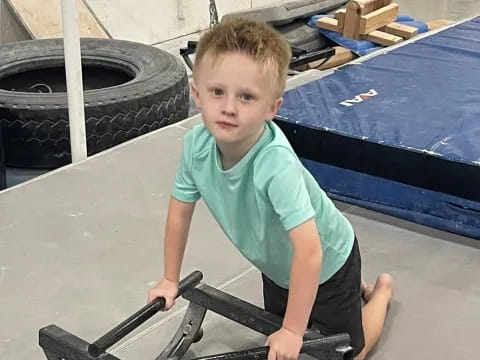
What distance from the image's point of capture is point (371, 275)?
2.29 meters

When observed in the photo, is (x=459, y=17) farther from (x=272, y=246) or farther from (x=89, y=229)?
(x=272, y=246)

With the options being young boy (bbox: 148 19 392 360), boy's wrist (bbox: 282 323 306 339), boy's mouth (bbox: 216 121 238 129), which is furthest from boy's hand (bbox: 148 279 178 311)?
boy's mouth (bbox: 216 121 238 129)

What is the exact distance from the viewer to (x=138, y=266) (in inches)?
91.0

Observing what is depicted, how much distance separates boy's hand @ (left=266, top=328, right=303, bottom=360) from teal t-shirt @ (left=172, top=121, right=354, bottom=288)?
175 millimetres

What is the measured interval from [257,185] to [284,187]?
0.05 metres

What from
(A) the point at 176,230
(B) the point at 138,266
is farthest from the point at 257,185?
(B) the point at 138,266

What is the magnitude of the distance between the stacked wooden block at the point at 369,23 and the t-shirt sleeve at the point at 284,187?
3288 millimetres

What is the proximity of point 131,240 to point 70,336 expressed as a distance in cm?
76

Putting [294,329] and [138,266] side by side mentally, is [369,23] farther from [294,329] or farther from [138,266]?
[294,329]

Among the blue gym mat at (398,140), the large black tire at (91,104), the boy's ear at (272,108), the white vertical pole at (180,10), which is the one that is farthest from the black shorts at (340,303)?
the white vertical pole at (180,10)

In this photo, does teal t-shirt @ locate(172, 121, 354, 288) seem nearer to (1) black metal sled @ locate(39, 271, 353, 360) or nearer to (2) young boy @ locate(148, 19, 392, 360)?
(2) young boy @ locate(148, 19, 392, 360)

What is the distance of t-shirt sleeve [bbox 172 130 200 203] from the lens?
1.66 meters

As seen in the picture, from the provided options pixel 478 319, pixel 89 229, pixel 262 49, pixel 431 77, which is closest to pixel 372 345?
pixel 478 319

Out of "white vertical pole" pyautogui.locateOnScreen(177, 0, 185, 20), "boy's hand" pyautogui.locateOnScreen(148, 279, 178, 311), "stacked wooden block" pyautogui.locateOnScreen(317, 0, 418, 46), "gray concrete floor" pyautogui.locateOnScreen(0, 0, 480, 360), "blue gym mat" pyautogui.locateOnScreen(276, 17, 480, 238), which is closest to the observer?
"boy's hand" pyautogui.locateOnScreen(148, 279, 178, 311)
